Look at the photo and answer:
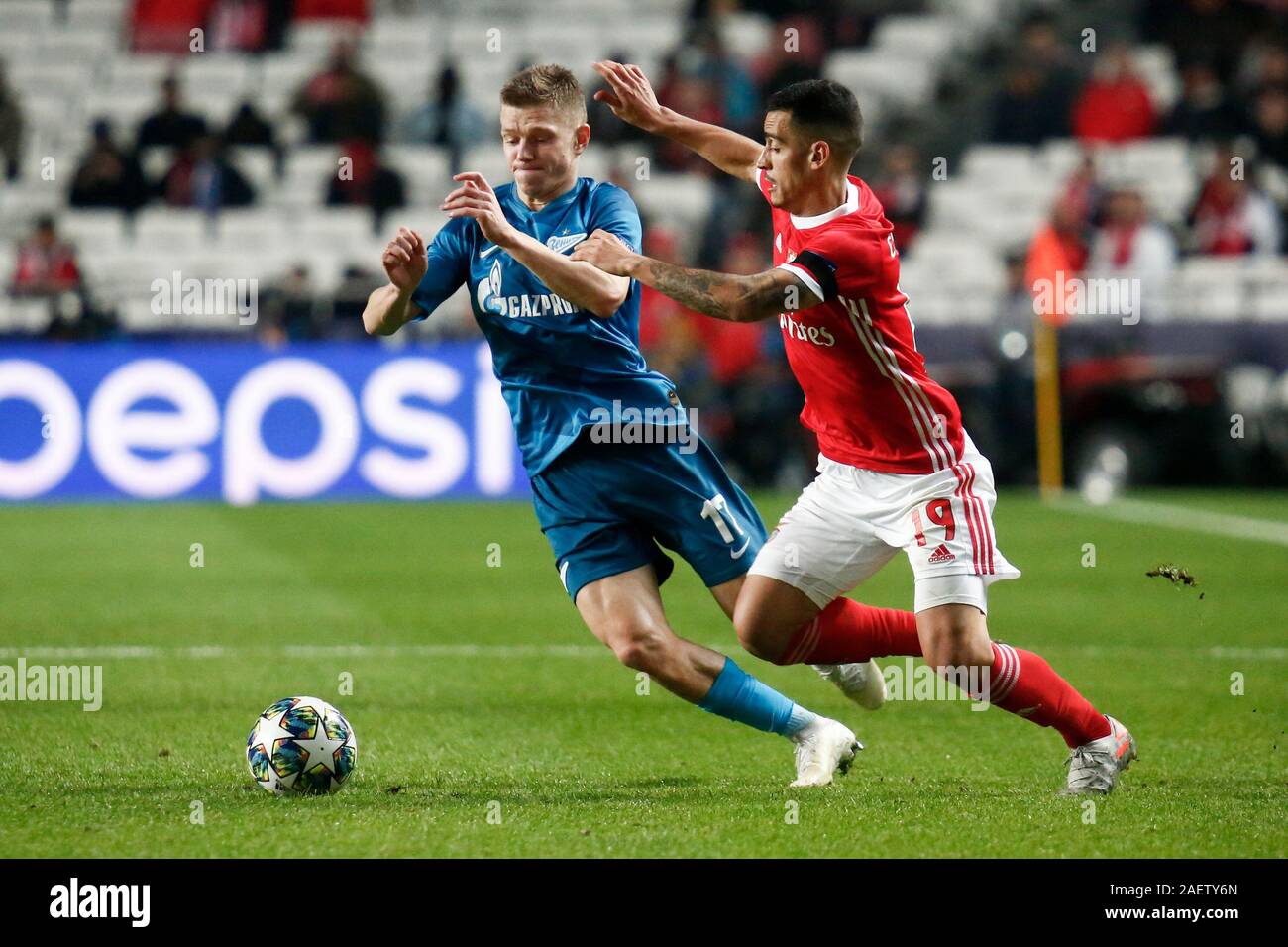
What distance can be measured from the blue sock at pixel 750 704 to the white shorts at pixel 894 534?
0.33 meters

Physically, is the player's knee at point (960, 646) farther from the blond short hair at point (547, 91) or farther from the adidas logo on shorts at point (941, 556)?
the blond short hair at point (547, 91)

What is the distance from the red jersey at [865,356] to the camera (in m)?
5.44

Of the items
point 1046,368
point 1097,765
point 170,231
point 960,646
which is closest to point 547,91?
point 960,646

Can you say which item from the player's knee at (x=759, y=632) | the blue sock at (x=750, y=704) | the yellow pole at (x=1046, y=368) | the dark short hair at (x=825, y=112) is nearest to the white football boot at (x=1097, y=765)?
the blue sock at (x=750, y=704)

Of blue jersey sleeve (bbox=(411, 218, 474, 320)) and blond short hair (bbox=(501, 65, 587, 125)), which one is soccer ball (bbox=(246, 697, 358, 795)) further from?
blond short hair (bbox=(501, 65, 587, 125))

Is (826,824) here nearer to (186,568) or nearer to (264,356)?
(186,568)

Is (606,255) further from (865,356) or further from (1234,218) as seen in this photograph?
(1234,218)

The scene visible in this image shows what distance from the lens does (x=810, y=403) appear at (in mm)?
5883

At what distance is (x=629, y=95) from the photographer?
6207mm

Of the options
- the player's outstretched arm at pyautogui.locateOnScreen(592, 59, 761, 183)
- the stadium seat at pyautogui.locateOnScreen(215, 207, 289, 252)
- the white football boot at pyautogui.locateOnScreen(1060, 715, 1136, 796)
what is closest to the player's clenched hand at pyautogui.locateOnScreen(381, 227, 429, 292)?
the player's outstretched arm at pyautogui.locateOnScreen(592, 59, 761, 183)

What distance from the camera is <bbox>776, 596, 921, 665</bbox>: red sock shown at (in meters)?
5.88

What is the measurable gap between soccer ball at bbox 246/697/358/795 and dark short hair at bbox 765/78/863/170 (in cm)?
225

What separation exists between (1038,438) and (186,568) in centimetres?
817
